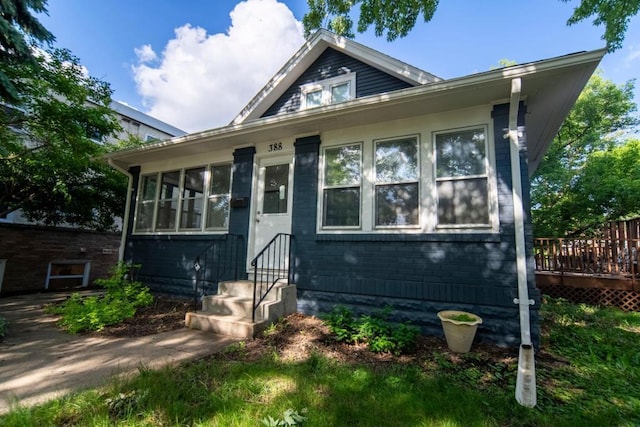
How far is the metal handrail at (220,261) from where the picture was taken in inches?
221

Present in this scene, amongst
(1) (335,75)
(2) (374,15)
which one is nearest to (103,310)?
(1) (335,75)

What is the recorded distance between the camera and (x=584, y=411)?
2242 mm

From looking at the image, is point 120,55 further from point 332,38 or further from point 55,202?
point 332,38

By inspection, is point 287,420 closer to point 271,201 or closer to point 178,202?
point 271,201

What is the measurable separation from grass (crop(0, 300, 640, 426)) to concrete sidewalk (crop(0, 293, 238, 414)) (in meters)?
0.33

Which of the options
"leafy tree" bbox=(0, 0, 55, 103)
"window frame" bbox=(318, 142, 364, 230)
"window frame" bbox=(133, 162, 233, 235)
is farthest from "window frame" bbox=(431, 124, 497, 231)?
"leafy tree" bbox=(0, 0, 55, 103)

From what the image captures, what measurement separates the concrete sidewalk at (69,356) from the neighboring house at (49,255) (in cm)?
468

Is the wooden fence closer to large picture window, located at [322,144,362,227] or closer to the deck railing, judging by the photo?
the deck railing

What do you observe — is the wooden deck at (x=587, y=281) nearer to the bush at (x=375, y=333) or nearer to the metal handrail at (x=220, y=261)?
the bush at (x=375, y=333)

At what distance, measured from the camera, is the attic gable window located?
6277 millimetres

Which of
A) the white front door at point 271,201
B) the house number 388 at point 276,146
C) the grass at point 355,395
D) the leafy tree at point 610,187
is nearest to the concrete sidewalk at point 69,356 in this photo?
the grass at point 355,395

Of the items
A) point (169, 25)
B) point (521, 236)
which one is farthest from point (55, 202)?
point (521, 236)

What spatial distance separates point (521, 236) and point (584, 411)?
6.27 feet

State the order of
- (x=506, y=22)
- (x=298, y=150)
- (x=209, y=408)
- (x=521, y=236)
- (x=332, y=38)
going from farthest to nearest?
(x=506, y=22)
(x=332, y=38)
(x=298, y=150)
(x=521, y=236)
(x=209, y=408)
